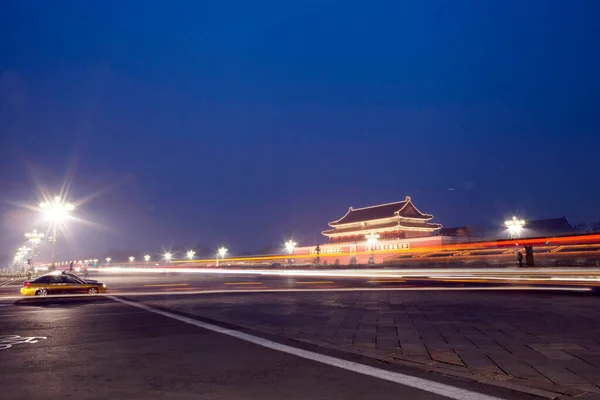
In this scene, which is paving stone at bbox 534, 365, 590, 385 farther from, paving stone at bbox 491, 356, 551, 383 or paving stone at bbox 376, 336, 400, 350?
paving stone at bbox 376, 336, 400, 350

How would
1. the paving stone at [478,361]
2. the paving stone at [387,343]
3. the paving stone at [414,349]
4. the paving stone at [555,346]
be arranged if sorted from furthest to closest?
the paving stone at [387,343] < the paving stone at [555,346] < the paving stone at [414,349] < the paving stone at [478,361]

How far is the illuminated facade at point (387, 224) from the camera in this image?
74.9 meters

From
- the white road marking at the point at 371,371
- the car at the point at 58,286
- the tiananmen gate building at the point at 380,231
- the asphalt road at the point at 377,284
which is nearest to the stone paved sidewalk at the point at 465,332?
the white road marking at the point at 371,371

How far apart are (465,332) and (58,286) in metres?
17.8

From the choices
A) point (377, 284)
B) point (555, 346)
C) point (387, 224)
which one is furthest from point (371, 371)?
point (387, 224)

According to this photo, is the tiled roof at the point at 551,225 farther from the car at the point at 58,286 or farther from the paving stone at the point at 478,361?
the paving stone at the point at 478,361

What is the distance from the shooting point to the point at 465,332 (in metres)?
8.02

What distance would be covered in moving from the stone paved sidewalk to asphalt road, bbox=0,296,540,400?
0.74m

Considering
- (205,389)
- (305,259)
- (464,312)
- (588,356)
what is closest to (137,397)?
(205,389)

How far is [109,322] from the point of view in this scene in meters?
10.1

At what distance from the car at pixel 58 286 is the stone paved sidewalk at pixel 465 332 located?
7932 mm

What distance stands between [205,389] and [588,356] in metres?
A: 5.12

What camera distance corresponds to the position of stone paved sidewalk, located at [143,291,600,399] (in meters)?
5.21

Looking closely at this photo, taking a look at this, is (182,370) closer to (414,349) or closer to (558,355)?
(414,349)
